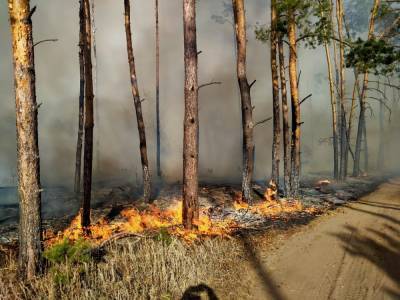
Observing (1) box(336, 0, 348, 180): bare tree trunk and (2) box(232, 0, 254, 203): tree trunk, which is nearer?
(2) box(232, 0, 254, 203): tree trunk

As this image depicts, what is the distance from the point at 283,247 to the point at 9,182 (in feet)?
74.3

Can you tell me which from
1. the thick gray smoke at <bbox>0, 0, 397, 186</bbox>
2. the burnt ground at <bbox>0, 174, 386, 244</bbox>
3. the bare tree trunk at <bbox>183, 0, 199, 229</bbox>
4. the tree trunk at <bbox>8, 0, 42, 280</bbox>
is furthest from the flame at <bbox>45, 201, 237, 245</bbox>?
the thick gray smoke at <bbox>0, 0, 397, 186</bbox>

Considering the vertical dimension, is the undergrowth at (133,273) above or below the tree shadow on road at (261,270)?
above

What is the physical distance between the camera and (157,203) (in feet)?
51.0

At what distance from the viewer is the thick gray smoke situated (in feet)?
86.9

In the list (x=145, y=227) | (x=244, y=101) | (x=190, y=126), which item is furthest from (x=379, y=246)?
(x=244, y=101)

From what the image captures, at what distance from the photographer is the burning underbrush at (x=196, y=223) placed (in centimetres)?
930

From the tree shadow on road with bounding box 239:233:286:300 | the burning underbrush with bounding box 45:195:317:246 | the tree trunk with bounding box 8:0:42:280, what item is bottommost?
the tree shadow on road with bounding box 239:233:286:300

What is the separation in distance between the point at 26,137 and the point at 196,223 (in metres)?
5.17

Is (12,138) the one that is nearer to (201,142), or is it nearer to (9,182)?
(9,182)

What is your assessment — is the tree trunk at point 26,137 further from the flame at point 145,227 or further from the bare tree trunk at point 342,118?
the bare tree trunk at point 342,118

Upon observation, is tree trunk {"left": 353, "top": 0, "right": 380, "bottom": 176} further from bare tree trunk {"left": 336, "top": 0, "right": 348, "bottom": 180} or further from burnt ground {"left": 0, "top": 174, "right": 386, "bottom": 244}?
burnt ground {"left": 0, "top": 174, "right": 386, "bottom": 244}

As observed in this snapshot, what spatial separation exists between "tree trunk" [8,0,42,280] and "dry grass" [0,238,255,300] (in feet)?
1.39

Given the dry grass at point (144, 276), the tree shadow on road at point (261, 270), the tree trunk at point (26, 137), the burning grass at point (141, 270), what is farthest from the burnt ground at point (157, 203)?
the tree trunk at point (26, 137)
